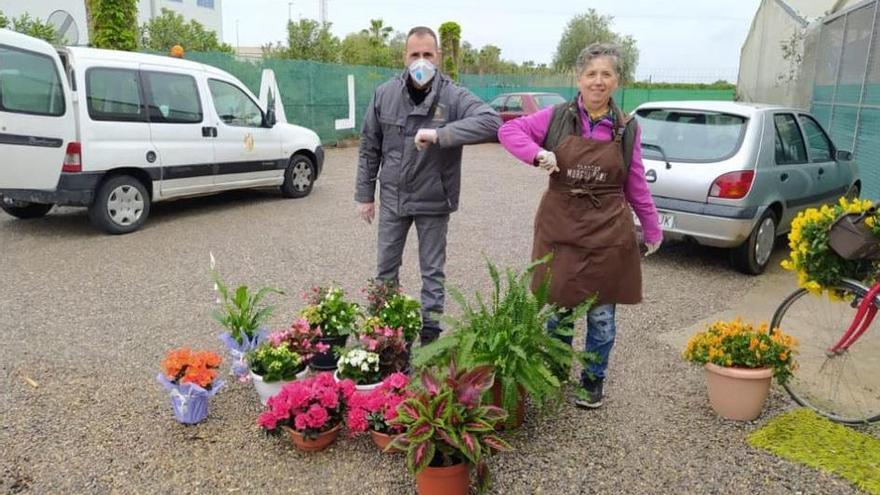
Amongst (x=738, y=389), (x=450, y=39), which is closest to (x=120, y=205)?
(x=738, y=389)

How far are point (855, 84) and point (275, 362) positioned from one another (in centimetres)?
896

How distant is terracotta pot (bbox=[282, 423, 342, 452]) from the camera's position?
312cm

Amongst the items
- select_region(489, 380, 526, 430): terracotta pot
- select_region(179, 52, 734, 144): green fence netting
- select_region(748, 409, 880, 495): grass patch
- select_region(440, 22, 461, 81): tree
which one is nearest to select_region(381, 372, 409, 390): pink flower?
select_region(489, 380, 526, 430): terracotta pot

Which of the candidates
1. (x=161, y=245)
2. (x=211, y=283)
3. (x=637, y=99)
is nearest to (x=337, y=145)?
(x=161, y=245)

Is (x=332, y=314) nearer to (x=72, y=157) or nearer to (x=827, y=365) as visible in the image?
(x=827, y=365)

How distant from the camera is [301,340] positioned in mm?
3646

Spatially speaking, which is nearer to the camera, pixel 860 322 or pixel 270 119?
pixel 860 322

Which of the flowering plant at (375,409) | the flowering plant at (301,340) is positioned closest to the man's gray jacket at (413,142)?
the flowering plant at (301,340)

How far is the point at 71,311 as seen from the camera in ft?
16.8

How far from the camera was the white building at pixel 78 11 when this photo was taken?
12359 mm

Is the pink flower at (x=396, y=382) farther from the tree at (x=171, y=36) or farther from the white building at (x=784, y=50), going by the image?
the tree at (x=171, y=36)

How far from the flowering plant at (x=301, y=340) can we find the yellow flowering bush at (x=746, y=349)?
82.6 inches

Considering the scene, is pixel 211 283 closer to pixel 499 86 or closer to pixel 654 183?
pixel 654 183

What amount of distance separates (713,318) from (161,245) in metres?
5.63
